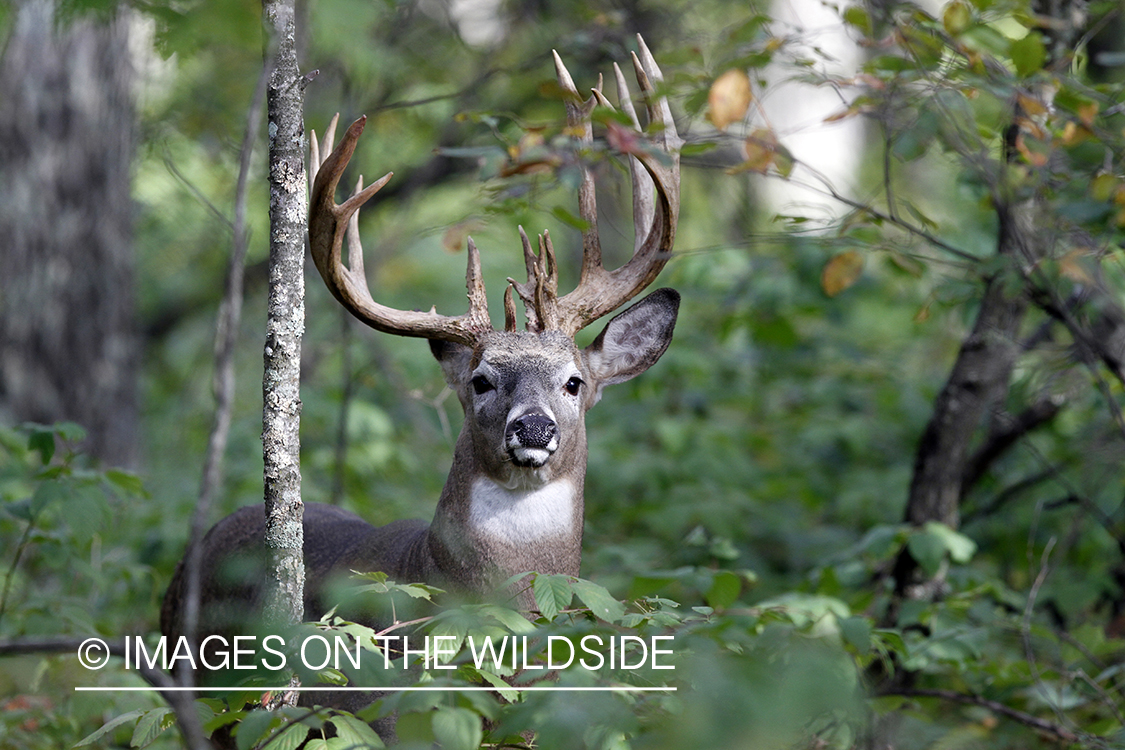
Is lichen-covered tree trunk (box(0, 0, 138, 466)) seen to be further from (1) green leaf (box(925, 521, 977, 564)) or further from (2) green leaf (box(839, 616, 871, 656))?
(2) green leaf (box(839, 616, 871, 656))

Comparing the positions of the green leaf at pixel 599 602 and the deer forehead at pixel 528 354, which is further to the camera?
the deer forehead at pixel 528 354

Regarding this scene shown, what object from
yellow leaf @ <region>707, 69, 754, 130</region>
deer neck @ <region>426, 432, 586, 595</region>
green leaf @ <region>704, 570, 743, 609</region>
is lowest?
green leaf @ <region>704, 570, 743, 609</region>

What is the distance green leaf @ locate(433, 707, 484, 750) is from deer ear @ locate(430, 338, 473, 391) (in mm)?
2308

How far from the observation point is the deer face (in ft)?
12.1

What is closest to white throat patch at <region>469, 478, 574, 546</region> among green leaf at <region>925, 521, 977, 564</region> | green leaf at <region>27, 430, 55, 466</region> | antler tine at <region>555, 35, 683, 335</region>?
antler tine at <region>555, 35, 683, 335</region>

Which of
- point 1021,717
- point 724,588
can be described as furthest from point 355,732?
point 1021,717

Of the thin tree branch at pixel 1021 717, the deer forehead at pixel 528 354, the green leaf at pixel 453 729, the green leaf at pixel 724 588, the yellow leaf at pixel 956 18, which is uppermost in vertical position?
the yellow leaf at pixel 956 18

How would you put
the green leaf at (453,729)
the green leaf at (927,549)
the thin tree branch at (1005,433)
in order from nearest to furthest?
the green leaf at (453,729)
the green leaf at (927,549)
the thin tree branch at (1005,433)

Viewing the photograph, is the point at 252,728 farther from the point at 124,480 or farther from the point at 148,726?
the point at 124,480

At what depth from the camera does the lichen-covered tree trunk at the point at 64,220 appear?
7906 mm

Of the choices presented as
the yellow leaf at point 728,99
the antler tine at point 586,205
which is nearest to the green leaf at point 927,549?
the antler tine at point 586,205

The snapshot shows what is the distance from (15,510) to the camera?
405 centimetres

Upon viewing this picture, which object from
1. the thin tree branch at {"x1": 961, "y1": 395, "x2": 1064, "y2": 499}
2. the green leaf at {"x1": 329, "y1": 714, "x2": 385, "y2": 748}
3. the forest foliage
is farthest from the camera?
the thin tree branch at {"x1": 961, "y1": 395, "x2": 1064, "y2": 499}

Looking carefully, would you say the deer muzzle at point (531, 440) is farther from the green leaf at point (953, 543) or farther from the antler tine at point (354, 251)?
the green leaf at point (953, 543)
